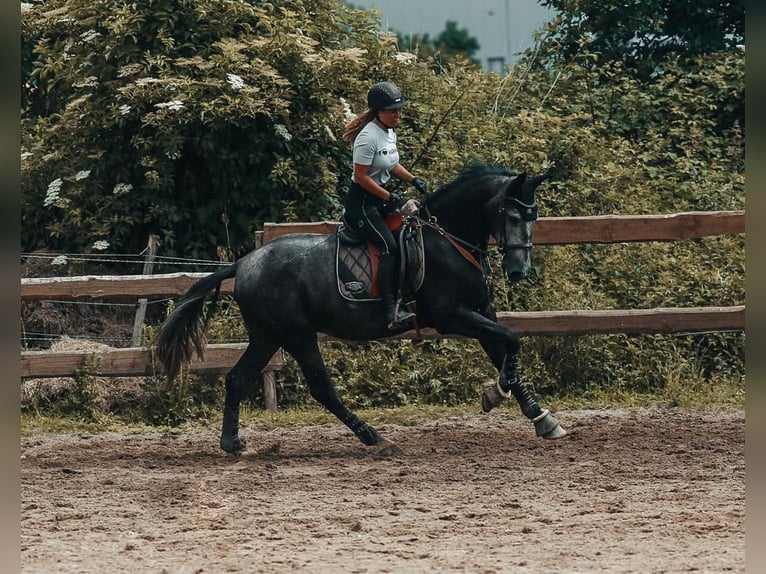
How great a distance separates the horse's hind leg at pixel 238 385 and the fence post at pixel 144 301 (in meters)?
1.98

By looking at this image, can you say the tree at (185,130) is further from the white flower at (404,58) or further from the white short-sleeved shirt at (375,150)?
the white short-sleeved shirt at (375,150)

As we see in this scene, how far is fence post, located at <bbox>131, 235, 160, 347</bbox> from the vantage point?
10148 mm

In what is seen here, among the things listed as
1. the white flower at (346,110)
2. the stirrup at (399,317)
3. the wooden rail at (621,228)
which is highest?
the white flower at (346,110)

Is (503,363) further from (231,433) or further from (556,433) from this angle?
(231,433)

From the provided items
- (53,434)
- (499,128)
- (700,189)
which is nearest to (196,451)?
(53,434)

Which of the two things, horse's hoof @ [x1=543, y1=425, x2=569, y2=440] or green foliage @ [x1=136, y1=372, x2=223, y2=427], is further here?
green foliage @ [x1=136, y1=372, x2=223, y2=427]

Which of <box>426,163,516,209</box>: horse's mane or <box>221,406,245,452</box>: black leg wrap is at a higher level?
<box>426,163,516,209</box>: horse's mane

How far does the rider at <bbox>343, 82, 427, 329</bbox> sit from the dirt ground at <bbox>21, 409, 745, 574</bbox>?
126 centimetres

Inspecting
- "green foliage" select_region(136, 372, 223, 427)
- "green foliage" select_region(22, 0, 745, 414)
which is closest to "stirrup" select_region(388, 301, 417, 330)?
"green foliage" select_region(22, 0, 745, 414)

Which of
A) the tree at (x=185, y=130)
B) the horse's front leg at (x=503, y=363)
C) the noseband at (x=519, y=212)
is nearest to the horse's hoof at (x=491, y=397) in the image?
the horse's front leg at (x=503, y=363)

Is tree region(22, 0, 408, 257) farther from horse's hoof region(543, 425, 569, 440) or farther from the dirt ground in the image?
horse's hoof region(543, 425, 569, 440)

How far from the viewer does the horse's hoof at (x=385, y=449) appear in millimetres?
8180

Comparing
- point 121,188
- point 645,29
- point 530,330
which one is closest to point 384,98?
point 530,330

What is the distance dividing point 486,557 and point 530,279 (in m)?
5.90
